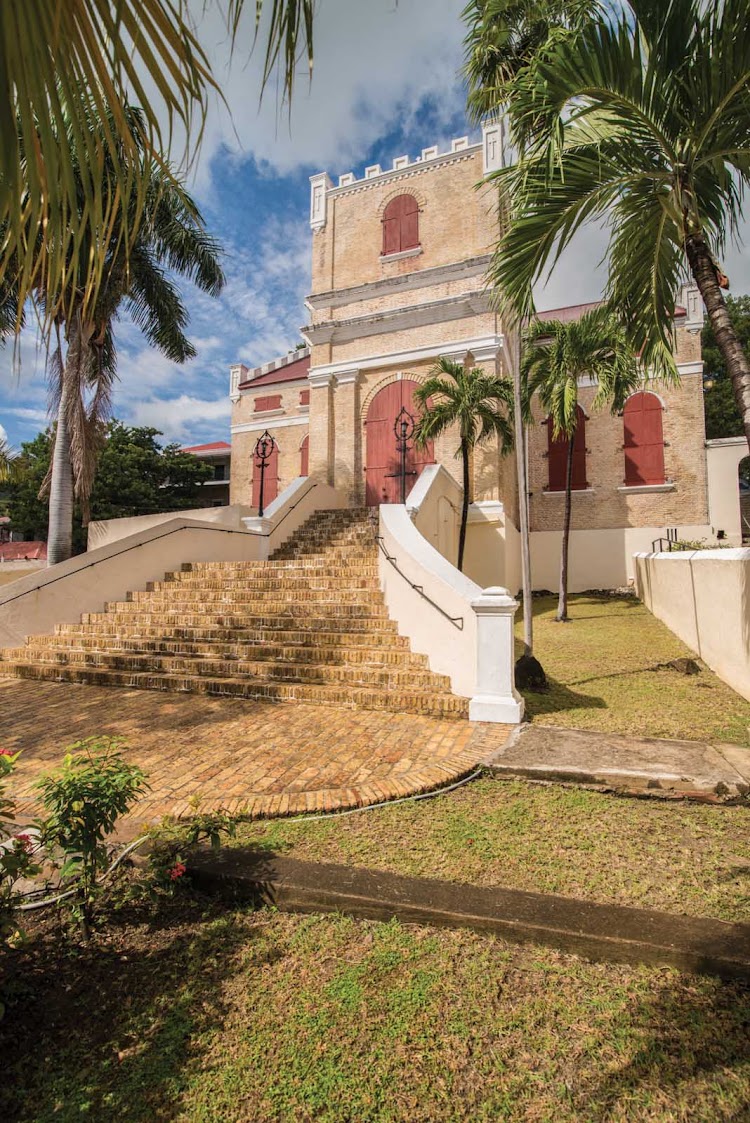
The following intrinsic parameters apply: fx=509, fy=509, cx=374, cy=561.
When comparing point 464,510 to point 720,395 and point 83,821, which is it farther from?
point 720,395

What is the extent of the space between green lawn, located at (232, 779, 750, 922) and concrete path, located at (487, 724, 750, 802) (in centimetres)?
13

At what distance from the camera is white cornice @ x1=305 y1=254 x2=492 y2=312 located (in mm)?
14570

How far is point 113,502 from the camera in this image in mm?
22859

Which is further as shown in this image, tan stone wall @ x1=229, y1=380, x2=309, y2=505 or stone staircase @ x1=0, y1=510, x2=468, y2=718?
tan stone wall @ x1=229, y1=380, x2=309, y2=505

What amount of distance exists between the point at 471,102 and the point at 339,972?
7.08m

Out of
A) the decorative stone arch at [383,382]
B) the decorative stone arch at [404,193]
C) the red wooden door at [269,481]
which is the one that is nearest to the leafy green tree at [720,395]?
the decorative stone arch at [404,193]

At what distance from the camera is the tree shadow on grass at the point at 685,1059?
55.0 inches

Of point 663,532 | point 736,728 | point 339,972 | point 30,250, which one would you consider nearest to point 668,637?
point 736,728

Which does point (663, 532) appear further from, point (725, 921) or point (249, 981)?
point (249, 981)

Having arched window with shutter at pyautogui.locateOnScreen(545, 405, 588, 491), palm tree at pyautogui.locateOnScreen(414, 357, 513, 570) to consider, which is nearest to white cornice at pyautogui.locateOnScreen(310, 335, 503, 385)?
palm tree at pyautogui.locateOnScreen(414, 357, 513, 570)

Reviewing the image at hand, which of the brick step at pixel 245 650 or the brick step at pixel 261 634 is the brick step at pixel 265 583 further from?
the brick step at pixel 245 650

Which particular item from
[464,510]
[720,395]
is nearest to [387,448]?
[464,510]

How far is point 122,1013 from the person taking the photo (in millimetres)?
1711

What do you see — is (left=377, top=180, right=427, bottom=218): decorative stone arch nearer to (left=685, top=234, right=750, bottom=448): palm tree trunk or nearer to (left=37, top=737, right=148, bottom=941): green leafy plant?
(left=685, top=234, right=750, bottom=448): palm tree trunk
